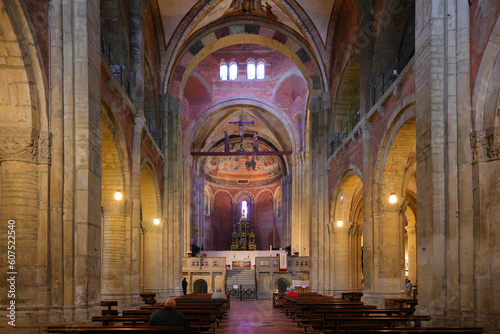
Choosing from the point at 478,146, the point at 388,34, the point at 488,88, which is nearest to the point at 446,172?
the point at 478,146

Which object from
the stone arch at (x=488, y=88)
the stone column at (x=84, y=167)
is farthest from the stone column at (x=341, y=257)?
the stone column at (x=84, y=167)

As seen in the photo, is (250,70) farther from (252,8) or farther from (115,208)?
(115,208)

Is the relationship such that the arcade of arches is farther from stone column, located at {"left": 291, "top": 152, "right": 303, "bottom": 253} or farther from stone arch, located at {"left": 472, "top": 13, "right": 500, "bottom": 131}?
stone column, located at {"left": 291, "top": 152, "right": 303, "bottom": 253}

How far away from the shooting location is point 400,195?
17.3 metres

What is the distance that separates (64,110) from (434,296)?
27.3ft

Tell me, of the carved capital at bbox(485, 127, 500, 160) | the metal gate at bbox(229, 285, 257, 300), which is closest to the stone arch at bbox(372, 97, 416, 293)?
the carved capital at bbox(485, 127, 500, 160)

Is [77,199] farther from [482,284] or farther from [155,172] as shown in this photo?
[155,172]

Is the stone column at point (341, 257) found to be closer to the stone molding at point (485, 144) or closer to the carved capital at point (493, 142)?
the stone molding at point (485, 144)

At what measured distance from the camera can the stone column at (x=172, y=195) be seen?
24.6 meters

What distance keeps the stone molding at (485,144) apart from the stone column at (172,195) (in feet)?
53.1

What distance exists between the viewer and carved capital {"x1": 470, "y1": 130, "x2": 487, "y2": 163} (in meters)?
10.4

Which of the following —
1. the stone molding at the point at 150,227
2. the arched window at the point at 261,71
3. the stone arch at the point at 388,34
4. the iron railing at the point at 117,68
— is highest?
the arched window at the point at 261,71

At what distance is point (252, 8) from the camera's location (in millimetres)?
26453

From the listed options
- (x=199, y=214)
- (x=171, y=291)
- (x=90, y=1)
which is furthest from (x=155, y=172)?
(x=199, y=214)
